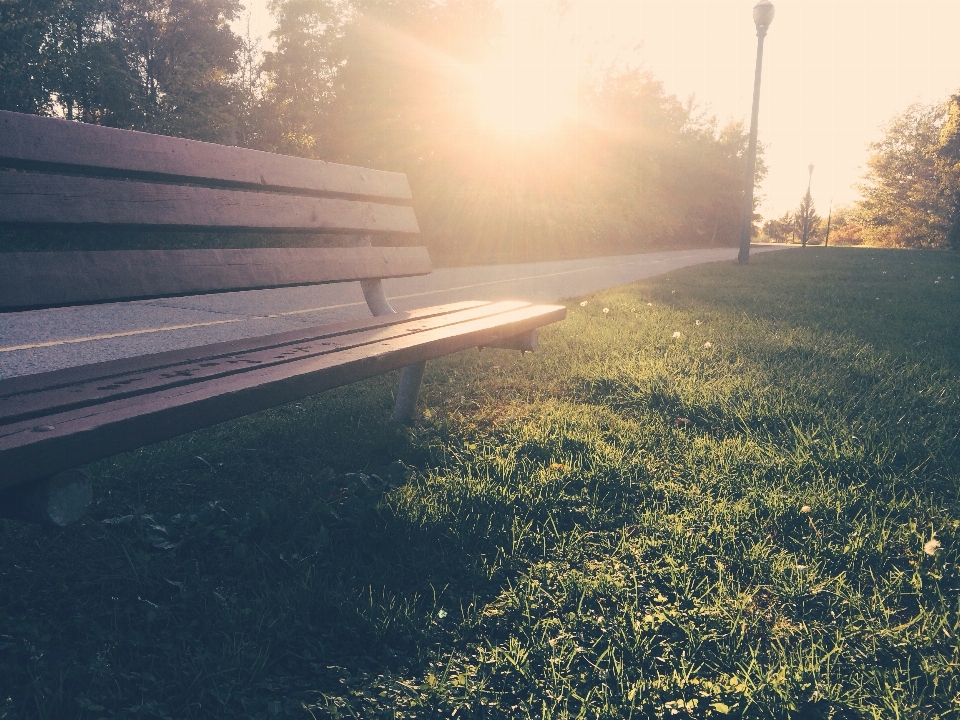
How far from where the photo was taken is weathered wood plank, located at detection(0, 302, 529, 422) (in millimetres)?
1538

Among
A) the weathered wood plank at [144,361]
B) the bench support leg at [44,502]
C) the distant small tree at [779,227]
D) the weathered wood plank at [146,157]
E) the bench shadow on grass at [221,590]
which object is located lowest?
the bench shadow on grass at [221,590]

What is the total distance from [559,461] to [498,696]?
51.4 inches

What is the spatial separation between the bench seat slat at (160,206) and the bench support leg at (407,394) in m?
0.69

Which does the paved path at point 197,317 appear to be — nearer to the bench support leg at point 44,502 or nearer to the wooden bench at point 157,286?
the wooden bench at point 157,286

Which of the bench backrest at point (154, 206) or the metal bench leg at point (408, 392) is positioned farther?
the metal bench leg at point (408, 392)

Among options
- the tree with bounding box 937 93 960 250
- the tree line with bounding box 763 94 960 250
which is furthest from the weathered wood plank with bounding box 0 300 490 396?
the tree line with bounding box 763 94 960 250

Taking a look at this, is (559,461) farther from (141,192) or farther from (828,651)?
(141,192)

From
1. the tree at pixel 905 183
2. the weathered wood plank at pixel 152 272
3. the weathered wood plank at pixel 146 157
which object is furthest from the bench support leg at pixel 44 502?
the tree at pixel 905 183

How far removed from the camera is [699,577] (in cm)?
192

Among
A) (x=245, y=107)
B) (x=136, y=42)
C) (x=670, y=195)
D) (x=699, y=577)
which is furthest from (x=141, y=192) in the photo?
(x=670, y=195)

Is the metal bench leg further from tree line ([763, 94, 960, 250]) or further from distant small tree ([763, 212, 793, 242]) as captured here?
distant small tree ([763, 212, 793, 242])

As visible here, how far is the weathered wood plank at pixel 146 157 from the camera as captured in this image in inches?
70.8

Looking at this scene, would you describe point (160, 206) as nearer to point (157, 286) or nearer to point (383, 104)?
point (157, 286)

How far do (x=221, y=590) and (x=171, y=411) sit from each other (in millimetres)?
548
